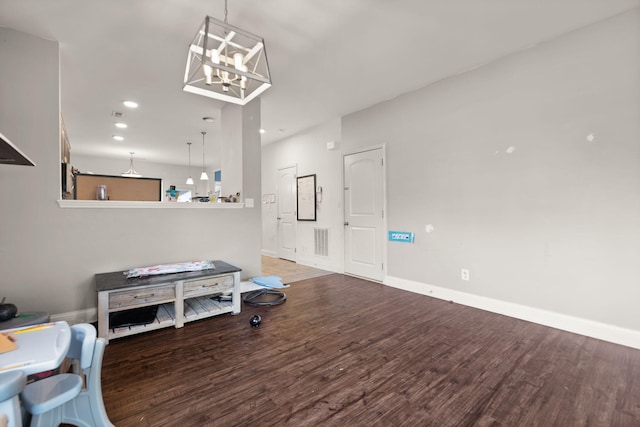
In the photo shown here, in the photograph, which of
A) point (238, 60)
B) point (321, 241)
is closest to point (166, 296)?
point (238, 60)

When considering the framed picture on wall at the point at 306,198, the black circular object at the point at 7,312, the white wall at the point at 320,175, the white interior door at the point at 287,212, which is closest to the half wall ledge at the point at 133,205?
the black circular object at the point at 7,312

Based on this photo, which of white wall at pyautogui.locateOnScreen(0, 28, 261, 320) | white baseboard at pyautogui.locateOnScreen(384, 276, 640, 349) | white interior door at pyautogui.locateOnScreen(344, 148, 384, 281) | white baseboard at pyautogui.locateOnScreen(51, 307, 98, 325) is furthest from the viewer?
white interior door at pyautogui.locateOnScreen(344, 148, 384, 281)

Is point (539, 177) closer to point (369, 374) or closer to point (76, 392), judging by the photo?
point (369, 374)

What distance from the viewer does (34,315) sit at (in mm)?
2293

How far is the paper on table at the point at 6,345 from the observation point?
1.04 meters

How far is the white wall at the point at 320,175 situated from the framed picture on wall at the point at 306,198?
0.10 meters

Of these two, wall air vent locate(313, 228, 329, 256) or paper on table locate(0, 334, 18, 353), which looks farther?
wall air vent locate(313, 228, 329, 256)

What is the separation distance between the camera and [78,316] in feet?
9.31

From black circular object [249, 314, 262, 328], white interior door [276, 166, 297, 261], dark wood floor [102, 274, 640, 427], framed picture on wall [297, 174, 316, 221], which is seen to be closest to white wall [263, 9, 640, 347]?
dark wood floor [102, 274, 640, 427]

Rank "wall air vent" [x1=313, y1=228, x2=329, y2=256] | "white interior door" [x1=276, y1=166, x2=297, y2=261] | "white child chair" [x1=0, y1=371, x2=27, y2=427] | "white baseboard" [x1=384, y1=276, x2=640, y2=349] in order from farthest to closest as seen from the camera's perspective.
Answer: "white interior door" [x1=276, y1=166, x2=297, y2=261], "wall air vent" [x1=313, y1=228, x2=329, y2=256], "white baseboard" [x1=384, y1=276, x2=640, y2=349], "white child chair" [x1=0, y1=371, x2=27, y2=427]

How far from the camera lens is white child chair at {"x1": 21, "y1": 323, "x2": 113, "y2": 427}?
1087mm

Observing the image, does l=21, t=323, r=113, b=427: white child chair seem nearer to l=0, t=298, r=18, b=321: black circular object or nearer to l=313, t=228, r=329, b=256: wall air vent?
l=0, t=298, r=18, b=321: black circular object

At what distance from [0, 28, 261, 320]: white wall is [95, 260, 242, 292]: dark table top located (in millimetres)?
232

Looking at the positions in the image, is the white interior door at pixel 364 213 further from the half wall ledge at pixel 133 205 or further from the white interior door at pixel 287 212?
the half wall ledge at pixel 133 205
